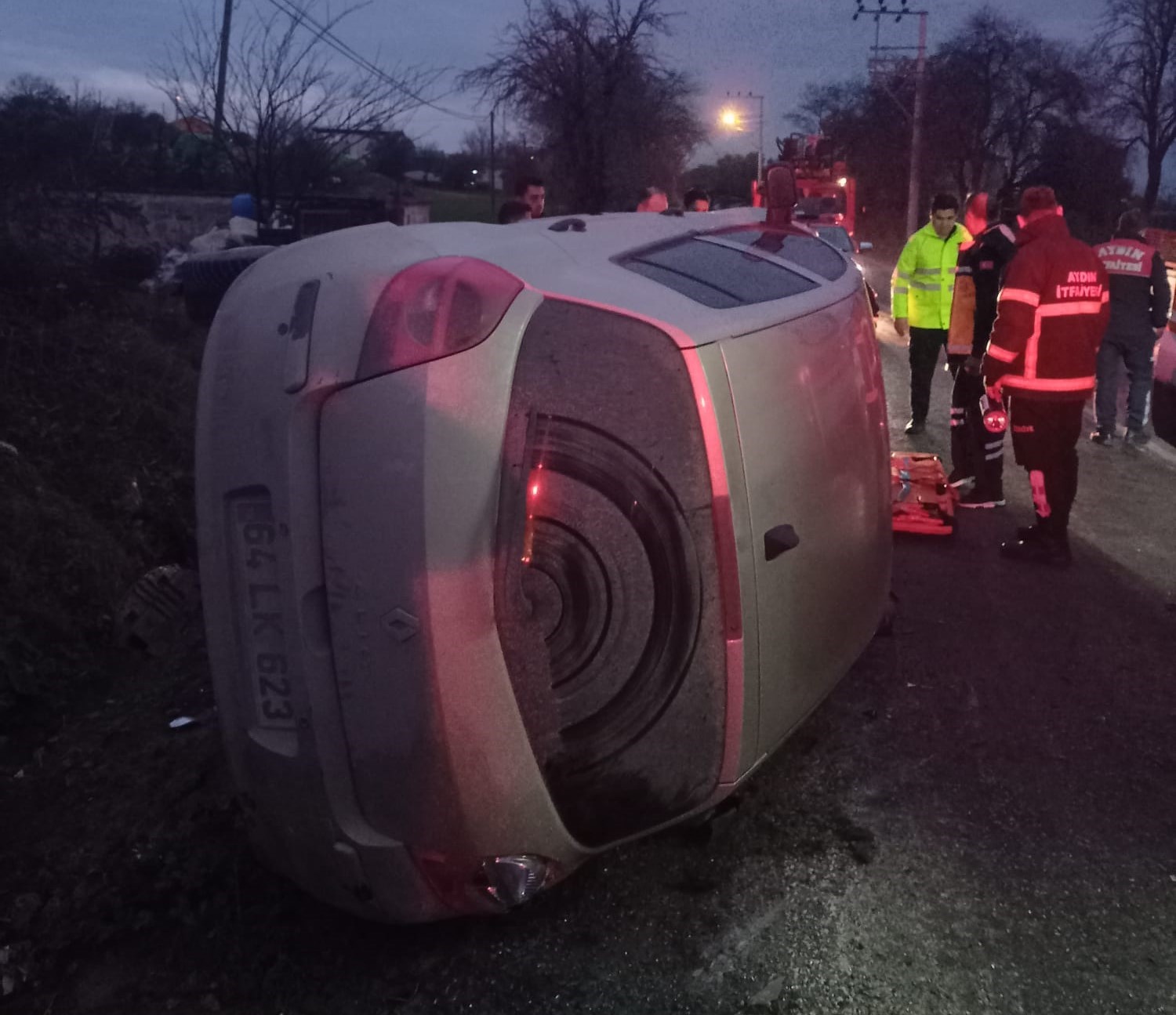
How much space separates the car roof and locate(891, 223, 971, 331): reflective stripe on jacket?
568 cm

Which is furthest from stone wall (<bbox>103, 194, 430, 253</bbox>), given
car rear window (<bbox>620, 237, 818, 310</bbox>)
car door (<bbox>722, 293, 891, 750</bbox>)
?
car door (<bbox>722, 293, 891, 750</bbox>)

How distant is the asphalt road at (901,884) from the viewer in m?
2.63

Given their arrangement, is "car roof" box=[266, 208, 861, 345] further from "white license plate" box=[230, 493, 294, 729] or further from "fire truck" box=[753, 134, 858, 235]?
"fire truck" box=[753, 134, 858, 235]

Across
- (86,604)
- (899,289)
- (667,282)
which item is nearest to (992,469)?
(899,289)

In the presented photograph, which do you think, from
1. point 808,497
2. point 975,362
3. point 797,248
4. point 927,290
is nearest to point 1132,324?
point 927,290

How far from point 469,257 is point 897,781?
7.51ft

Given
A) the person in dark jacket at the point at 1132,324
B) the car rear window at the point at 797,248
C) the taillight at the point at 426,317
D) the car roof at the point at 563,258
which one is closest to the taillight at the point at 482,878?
the taillight at the point at 426,317

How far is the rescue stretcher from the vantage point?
6.30 m

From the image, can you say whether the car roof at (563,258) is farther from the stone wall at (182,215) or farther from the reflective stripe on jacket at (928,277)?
the stone wall at (182,215)

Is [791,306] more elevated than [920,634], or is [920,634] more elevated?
[791,306]

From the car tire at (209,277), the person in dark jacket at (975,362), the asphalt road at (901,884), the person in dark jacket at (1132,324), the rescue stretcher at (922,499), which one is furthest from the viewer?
the person in dark jacket at (1132,324)

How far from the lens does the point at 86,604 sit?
486 cm

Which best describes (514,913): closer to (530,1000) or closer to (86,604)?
(530,1000)

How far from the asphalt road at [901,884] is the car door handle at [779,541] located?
984 millimetres
